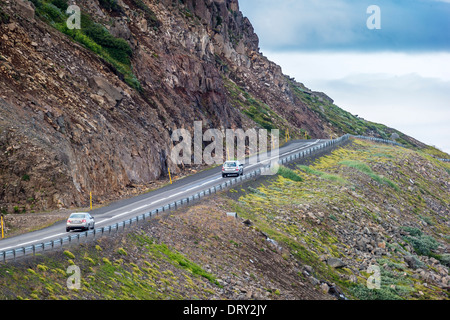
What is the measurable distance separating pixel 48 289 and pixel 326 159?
5118 cm

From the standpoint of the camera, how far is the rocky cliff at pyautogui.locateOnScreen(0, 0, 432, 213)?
1607 inches

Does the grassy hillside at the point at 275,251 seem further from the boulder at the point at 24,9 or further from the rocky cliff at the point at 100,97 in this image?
the boulder at the point at 24,9

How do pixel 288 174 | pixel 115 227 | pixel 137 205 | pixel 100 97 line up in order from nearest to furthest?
pixel 115 227, pixel 137 205, pixel 100 97, pixel 288 174

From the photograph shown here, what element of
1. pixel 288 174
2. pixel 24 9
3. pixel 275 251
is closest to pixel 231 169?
pixel 288 174

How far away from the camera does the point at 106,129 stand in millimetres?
49062

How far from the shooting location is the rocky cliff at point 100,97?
4081 cm

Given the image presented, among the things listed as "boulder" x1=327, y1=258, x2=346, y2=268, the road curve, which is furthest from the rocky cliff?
"boulder" x1=327, y1=258, x2=346, y2=268

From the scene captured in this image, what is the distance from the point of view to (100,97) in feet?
171

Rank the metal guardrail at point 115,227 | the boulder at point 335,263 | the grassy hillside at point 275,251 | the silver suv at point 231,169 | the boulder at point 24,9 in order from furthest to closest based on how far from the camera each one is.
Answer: the silver suv at point 231,169, the boulder at point 24,9, the boulder at point 335,263, the grassy hillside at point 275,251, the metal guardrail at point 115,227

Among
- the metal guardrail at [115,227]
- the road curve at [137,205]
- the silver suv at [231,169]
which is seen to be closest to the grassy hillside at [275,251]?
the metal guardrail at [115,227]

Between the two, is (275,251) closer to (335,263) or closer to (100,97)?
(335,263)

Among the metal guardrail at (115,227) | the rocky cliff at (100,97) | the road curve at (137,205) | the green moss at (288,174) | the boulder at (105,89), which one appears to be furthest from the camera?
the green moss at (288,174)

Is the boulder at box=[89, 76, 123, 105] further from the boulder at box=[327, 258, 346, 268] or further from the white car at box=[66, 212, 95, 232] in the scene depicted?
the boulder at box=[327, 258, 346, 268]

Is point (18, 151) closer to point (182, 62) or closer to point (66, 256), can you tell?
point (66, 256)
